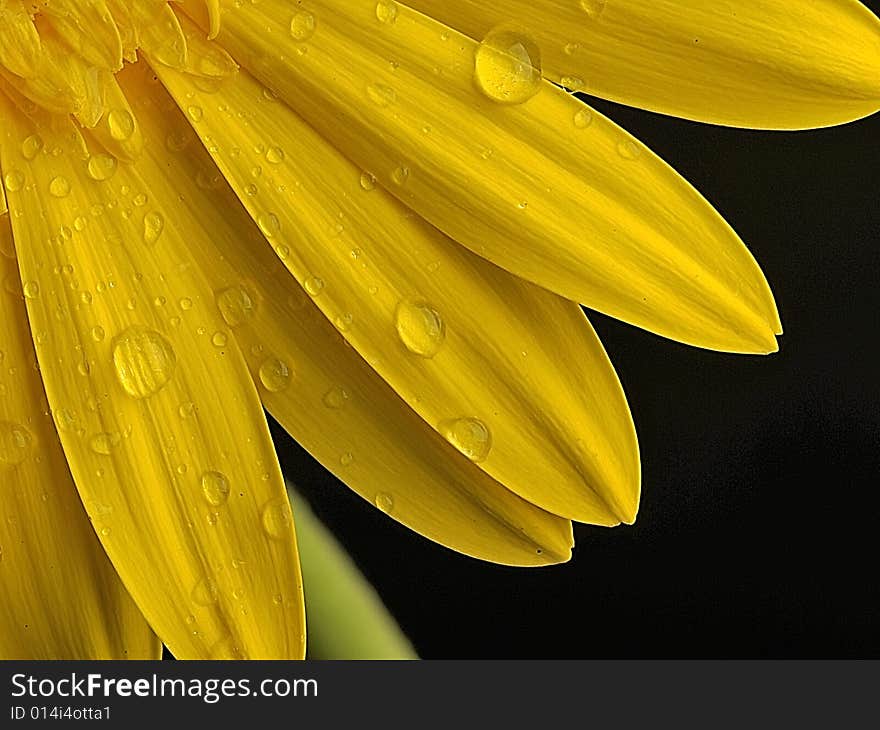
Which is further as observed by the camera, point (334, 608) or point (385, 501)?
point (334, 608)

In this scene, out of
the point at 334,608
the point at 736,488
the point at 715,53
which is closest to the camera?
the point at 715,53

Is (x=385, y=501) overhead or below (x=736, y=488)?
below

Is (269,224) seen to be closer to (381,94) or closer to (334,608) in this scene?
(381,94)

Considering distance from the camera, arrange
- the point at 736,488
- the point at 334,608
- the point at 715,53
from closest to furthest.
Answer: the point at 715,53, the point at 334,608, the point at 736,488

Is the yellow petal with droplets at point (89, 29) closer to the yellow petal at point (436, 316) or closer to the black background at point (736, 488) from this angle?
the yellow petal at point (436, 316)

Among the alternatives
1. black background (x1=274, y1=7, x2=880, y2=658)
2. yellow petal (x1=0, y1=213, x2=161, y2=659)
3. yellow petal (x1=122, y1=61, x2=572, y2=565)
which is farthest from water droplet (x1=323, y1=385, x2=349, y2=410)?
black background (x1=274, y1=7, x2=880, y2=658)

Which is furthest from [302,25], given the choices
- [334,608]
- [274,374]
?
[334,608]

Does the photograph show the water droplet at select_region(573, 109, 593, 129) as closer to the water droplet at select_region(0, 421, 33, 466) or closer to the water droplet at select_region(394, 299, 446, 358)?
the water droplet at select_region(394, 299, 446, 358)
